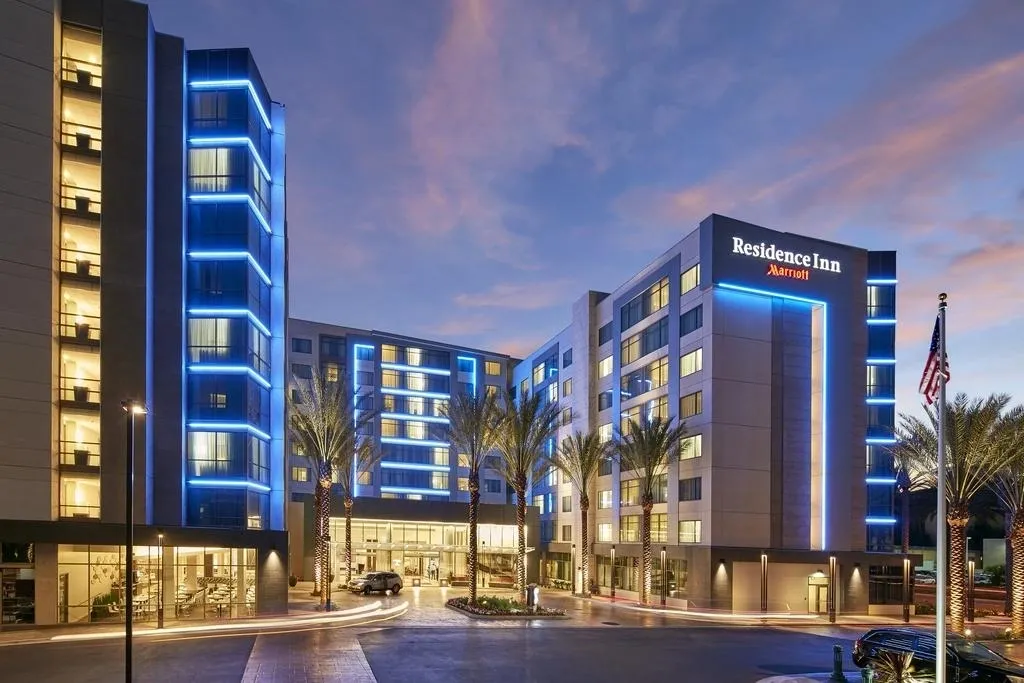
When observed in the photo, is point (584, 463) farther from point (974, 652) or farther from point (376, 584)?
point (974, 652)

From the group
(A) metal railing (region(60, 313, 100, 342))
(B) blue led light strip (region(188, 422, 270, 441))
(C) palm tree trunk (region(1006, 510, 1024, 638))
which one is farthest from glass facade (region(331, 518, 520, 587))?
(C) palm tree trunk (region(1006, 510, 1024, 638))

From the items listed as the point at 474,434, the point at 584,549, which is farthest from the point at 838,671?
the point at 584,549

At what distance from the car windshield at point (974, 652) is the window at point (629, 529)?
39319 mm

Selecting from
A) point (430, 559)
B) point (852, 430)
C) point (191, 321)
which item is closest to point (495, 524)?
point (430, 559)

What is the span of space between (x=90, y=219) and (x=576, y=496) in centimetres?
4982

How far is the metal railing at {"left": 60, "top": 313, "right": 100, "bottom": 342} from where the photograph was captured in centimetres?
4338

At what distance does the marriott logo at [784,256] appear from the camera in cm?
5725

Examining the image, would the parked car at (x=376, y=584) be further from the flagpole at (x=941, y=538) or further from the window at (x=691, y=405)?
the flagpole at (x=941, y=538)

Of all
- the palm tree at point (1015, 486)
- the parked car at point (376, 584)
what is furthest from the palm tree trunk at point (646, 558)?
the palm tree at point (1015, 486)

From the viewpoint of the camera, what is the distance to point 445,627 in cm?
4016

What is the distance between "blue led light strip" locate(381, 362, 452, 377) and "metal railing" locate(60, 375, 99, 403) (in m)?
57.0

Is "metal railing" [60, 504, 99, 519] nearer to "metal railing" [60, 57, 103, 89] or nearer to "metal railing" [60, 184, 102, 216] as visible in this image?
"metal railing" [60, 184, 102, 216]

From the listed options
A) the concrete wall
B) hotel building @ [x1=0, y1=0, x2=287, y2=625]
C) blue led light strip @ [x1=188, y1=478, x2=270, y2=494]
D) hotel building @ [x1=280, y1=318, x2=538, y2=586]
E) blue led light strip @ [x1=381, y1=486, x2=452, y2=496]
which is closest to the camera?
the concrete wall

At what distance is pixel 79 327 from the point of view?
43.6 m
